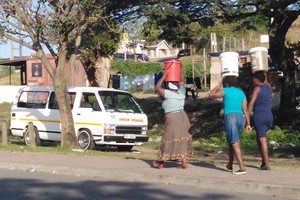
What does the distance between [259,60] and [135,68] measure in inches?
1580

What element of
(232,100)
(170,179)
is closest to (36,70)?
(170,179)

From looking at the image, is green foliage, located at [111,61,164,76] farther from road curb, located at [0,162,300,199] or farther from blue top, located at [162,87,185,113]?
blue top, located at [162,87,185,113]

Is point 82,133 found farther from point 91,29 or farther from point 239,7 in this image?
point 239,7

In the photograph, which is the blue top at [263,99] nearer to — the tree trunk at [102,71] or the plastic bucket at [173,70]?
the plastic bucket at [173,70]

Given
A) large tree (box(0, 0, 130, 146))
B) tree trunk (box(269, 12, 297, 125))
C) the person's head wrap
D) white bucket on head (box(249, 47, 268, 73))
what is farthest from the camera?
tree trunk (box(269, 12, 297, 125))

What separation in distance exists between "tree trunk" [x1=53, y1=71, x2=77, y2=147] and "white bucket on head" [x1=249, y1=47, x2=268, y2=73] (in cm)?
739

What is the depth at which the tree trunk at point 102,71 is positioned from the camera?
1326 inches

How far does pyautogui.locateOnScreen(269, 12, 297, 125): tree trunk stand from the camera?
23875 mm

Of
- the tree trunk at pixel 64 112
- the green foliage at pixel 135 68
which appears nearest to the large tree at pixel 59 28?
the tree trunk at pixel 64 112

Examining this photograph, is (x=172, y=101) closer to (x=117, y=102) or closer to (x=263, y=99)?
(x=263, y=99)

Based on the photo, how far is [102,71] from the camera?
111ft

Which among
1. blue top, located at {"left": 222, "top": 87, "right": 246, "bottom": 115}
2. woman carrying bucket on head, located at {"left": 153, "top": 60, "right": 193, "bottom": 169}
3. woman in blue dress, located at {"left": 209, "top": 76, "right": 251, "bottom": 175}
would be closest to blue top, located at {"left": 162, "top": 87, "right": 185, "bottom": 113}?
woman carrying bucket on head, located at {"left": 153, "top": 60, "right": 193, "bottom": 169}

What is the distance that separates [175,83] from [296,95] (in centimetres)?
1628

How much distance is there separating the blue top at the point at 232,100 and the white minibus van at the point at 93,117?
7570 millimetres
